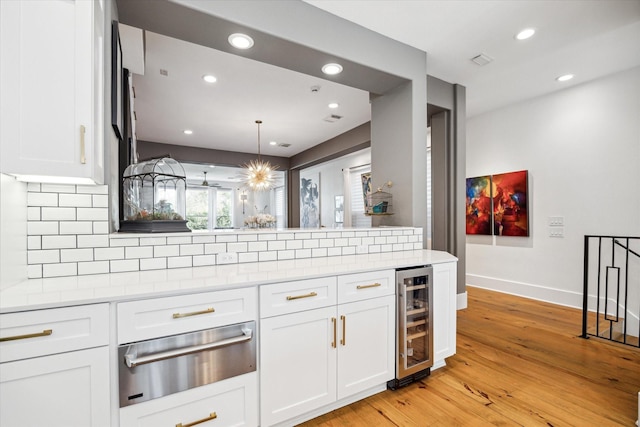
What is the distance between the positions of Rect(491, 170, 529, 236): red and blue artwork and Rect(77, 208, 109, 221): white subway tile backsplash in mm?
4894

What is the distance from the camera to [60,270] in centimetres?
157

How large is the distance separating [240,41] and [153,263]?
5.51ft

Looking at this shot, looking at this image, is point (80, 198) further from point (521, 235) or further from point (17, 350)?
point (521, 235)

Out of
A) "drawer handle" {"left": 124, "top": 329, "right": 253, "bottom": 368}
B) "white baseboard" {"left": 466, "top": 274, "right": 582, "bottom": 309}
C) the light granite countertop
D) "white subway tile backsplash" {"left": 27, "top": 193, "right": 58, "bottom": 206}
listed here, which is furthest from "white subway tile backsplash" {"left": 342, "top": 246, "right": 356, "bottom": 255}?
"white baseboard" {"left": 466, "top": 274, "right": 582, "bottom": 309}

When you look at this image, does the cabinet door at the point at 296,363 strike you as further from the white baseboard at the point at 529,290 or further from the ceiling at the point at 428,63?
the white baseboard at the point at 529,290

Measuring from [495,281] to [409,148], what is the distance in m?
3.08

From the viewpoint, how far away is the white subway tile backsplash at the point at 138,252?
1.70 m

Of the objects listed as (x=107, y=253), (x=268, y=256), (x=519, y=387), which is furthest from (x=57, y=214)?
(x=519, y=387)

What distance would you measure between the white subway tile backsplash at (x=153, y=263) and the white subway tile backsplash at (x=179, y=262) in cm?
3

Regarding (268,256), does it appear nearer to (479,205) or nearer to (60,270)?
(60,270)

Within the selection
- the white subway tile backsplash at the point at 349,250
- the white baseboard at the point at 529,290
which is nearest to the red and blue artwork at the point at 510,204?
the white baseboard at the point at 529,290

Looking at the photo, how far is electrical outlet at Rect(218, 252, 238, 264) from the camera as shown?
76.9 inches

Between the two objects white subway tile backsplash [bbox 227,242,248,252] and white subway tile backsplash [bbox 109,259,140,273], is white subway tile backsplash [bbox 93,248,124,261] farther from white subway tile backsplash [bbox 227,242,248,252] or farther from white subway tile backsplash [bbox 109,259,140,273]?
white subway tile backsplash [bbox 227,242,248,252]

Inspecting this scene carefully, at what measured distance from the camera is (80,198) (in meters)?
1.62
